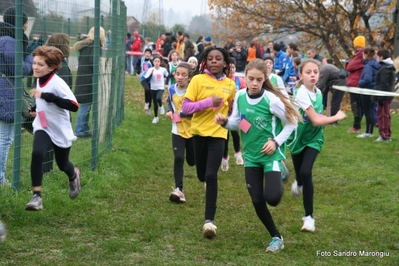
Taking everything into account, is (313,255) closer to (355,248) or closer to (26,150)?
(355,248)

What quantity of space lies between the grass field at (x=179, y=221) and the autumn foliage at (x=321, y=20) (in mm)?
13454

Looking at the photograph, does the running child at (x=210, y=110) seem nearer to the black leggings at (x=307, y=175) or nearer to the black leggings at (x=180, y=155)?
the black leggings at (x=307, y=175)

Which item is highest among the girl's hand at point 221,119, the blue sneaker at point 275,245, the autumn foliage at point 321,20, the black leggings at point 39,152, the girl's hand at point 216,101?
the autumn foliage at point 321,20

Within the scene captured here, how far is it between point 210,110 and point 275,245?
1625mm

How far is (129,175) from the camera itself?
975 cm

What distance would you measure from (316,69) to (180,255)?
8.25 feet

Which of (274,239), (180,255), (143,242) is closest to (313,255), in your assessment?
(274,239)

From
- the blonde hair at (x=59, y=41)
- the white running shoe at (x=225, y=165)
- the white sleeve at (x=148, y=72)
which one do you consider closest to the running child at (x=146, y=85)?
the white sleeve at (x=148, y=72)

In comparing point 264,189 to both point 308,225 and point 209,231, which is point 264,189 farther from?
point 308,225

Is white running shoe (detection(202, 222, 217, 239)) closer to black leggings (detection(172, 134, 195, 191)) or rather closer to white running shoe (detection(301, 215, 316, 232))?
white running shoe (detection(301, 215, 316, 232))

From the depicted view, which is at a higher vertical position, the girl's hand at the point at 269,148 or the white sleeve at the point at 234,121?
the white sleeve at the point at 234,121

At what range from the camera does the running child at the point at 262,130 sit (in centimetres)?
605

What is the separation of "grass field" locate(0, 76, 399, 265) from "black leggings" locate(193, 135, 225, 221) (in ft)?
1.12

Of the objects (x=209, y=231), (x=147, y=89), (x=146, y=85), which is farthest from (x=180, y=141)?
(x=147, y=89)
